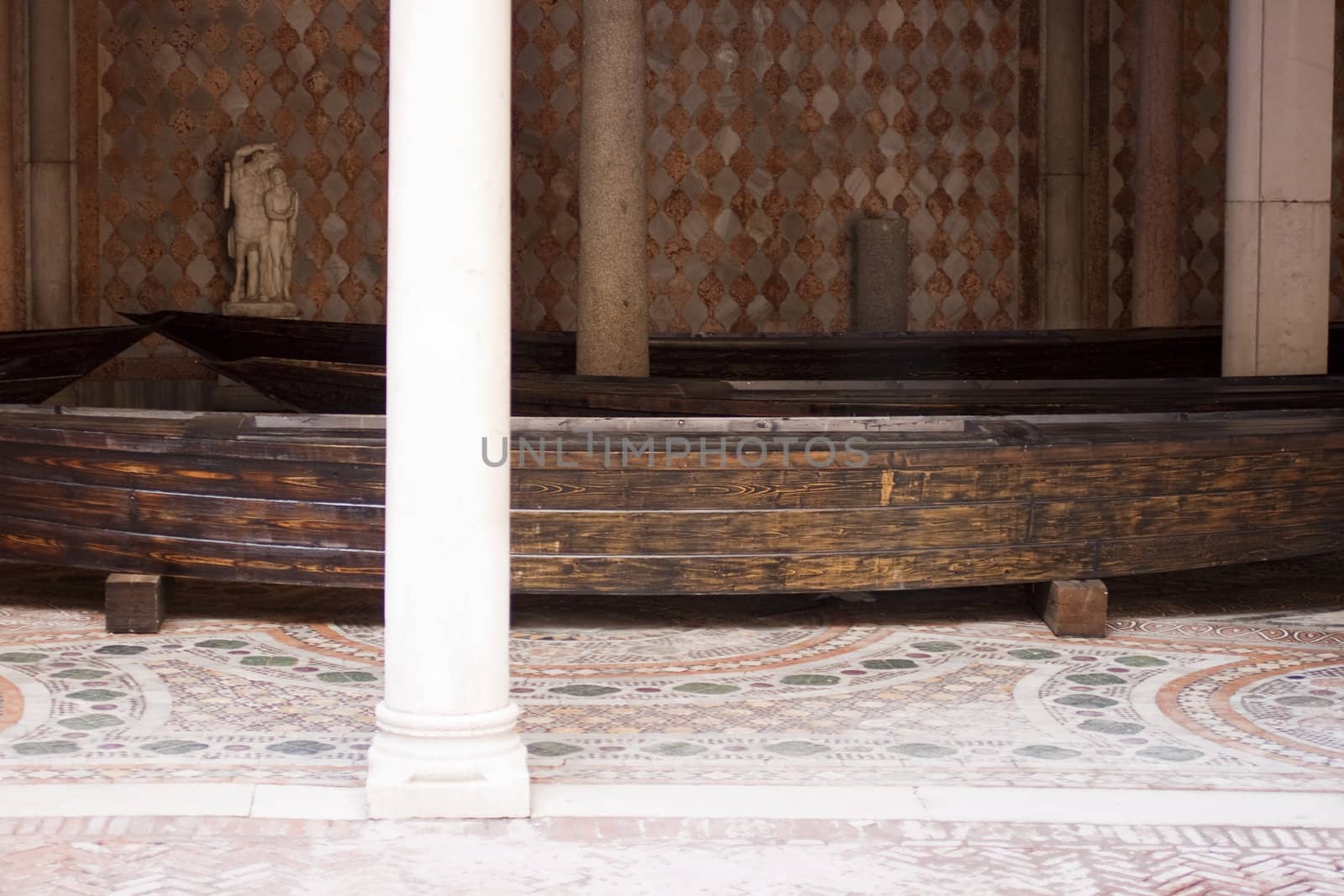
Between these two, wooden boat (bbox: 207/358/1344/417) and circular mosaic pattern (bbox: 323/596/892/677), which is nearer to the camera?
circular mosaic pattern (bbox: 323/596/892/677)

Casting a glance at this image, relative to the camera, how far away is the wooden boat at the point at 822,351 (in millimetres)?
10641

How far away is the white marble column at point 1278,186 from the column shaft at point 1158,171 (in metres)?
4.38

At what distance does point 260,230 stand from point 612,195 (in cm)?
445

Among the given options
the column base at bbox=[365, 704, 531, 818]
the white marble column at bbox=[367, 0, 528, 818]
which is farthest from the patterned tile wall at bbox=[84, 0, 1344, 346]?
the column base at bbox=[365, 704, 531, 818]

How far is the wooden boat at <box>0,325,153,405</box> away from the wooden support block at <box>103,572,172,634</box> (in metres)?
4.58

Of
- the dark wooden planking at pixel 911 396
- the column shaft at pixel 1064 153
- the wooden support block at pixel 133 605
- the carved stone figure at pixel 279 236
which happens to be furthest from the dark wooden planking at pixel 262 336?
the column shaft at pixel 1064 153

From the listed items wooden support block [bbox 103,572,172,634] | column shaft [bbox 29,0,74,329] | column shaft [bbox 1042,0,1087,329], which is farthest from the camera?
column shaft [bbox 1042,0,1087,329]

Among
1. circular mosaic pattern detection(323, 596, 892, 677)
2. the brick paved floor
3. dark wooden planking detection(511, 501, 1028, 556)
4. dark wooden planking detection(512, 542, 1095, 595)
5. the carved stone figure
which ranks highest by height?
the carved stone figure

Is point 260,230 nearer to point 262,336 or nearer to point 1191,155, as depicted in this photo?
point 262,336

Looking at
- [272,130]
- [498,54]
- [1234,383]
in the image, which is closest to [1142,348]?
[1234,383]

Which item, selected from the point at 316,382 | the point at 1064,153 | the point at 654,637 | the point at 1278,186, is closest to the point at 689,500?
the point at 654,637

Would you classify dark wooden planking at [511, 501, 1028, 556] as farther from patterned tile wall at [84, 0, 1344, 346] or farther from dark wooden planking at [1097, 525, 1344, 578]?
patterned tile wall at [84, 0, 1344, 346]

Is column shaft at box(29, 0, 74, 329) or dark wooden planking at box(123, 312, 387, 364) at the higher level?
column shaft at box(29, 0, 74, 329)

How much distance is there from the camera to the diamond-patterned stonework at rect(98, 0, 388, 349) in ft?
43.4
